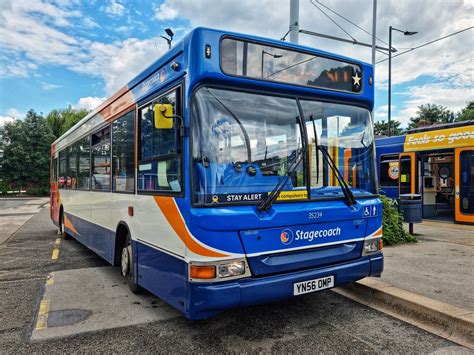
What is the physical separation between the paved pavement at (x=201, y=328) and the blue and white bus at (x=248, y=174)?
0.47m

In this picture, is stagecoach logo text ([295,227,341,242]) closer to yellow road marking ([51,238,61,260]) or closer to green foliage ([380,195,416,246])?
green foliage ([380,195,416,246])

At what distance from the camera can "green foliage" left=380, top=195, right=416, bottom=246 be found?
27.9 feet

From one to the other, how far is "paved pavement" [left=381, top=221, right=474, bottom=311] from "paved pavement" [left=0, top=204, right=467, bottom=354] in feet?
2.98

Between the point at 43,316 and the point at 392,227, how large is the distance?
6.94 meters

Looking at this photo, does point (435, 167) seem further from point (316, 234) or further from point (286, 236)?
point (286, 236)

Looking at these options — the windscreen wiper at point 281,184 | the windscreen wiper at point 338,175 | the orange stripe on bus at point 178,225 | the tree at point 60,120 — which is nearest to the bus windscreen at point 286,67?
the windscreen wiper at point 338,175

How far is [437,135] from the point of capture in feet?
43.8

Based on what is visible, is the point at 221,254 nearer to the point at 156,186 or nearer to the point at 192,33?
the point at 156,186

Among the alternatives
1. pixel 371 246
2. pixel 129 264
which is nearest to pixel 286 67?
pixel 371 246

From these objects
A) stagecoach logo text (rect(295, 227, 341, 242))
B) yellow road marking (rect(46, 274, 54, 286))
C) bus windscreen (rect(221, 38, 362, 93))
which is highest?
bus windscreen (rect(221, 38, 362, 93))

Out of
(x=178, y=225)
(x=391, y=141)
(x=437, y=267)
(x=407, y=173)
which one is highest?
(x=391, y=141)

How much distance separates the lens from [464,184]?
1245cm

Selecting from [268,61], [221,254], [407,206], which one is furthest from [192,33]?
[407,206]

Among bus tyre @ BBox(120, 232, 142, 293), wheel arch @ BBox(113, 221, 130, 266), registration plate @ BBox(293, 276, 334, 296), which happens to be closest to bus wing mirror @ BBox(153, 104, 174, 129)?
registration plate @ BBox(293, 276, 334, 296)
